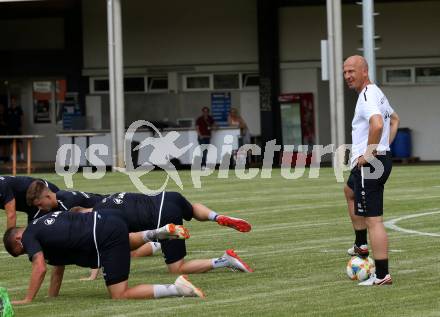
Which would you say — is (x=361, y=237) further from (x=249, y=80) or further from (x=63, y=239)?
(x=249, y=80)

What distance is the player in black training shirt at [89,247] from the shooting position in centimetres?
1091

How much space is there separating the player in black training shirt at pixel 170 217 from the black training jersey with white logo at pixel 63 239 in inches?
44.3

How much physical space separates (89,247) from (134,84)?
31168mm

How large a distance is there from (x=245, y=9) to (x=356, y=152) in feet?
96.0

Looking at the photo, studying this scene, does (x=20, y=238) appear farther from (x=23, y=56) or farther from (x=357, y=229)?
(x=23, y=56)

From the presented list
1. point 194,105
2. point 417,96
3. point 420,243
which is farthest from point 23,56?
point 420,243

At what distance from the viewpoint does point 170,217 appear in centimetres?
1241

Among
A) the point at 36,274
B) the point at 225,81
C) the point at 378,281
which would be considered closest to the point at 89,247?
the point at 36,274

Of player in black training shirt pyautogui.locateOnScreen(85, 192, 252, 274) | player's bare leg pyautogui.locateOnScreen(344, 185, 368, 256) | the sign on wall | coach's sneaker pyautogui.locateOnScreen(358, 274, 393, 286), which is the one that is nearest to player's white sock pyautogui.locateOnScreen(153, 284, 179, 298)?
player in black training shirt pyautogui.locateOnScreen(85, 192, 252, 274)

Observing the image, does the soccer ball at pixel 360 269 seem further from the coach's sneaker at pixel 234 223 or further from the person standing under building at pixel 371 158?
the coach's sneaker at pixel 234 223

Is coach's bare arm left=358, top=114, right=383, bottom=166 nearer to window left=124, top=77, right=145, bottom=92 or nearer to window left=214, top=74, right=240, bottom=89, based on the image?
window left=214, top=74, right=240, bottom=89

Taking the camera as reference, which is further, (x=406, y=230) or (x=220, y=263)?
(x=406, y=230)

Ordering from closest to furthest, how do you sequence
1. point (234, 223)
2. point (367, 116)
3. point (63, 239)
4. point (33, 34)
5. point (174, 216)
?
point (63, 239), point (367, 116), point (174, 216), point (234, 223), point (33, 34)

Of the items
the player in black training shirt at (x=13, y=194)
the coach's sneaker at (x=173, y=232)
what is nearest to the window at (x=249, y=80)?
the player in black training shirt at (x=13, y=194)
